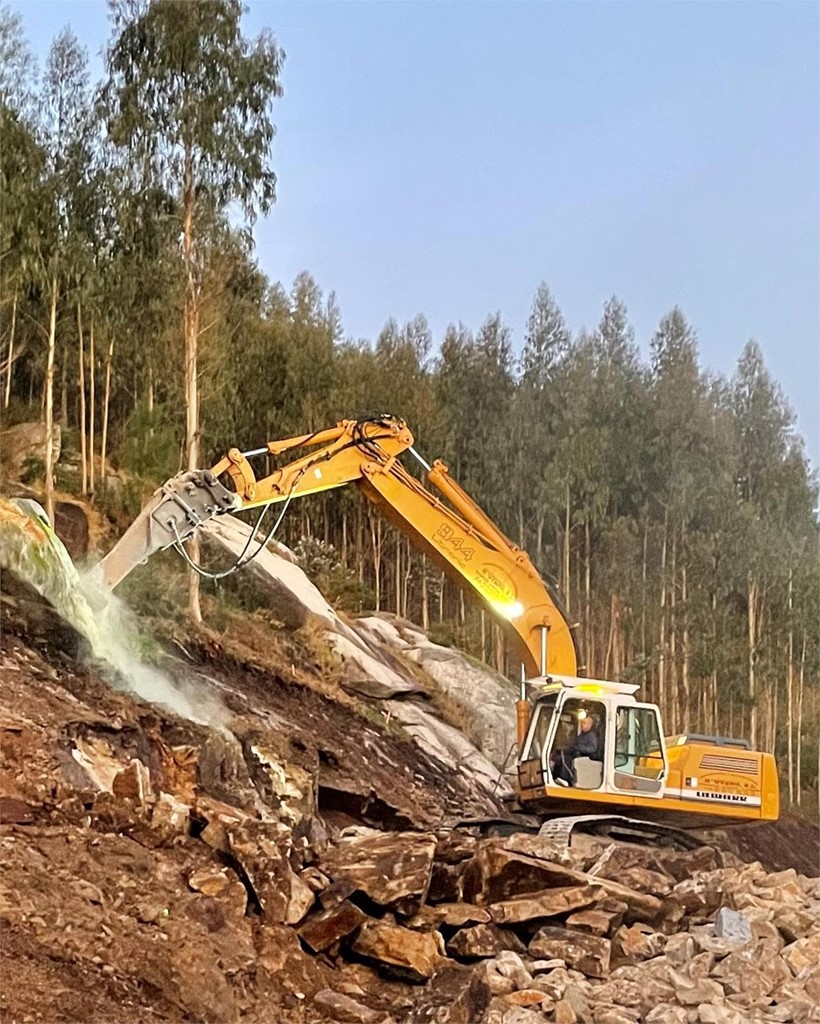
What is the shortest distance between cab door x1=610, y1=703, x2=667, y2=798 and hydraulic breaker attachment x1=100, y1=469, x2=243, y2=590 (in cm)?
309

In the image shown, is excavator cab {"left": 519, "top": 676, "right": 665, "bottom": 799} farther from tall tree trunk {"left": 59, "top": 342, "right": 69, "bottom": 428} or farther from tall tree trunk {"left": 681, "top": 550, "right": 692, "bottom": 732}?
tall tree trunk {"left": 59, "top": 342, "right": 69, "bottom": 428}

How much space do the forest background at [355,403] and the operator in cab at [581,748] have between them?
12.7 ft

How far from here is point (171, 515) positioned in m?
7.92

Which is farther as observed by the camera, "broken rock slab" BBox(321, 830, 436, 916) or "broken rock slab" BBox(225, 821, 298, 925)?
"broken rock slab" BBox(321, 830, 436, 916)

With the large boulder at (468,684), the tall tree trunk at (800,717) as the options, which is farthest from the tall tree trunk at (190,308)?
the tall tree trunk at (800,717)

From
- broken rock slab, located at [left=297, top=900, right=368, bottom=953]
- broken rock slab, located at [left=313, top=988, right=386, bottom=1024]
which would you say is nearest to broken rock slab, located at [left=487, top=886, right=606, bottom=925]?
broken rock slab, located at [left=297, top=900, right=368, bottom=953]

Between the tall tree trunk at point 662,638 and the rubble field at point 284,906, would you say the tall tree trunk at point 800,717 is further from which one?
the rubble field at point 284,906

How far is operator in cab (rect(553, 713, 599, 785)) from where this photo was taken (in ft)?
27.8

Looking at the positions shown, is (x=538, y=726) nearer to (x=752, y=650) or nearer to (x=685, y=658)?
(x=685, y=658)

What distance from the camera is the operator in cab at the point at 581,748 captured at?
8.47 metres

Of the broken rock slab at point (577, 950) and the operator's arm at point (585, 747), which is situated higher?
the operator's arm at point (585, 747)

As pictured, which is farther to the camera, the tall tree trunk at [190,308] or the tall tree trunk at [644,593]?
the tall tree trunk at [644,593]

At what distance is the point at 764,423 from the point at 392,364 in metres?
6.66

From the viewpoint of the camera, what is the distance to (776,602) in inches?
673
